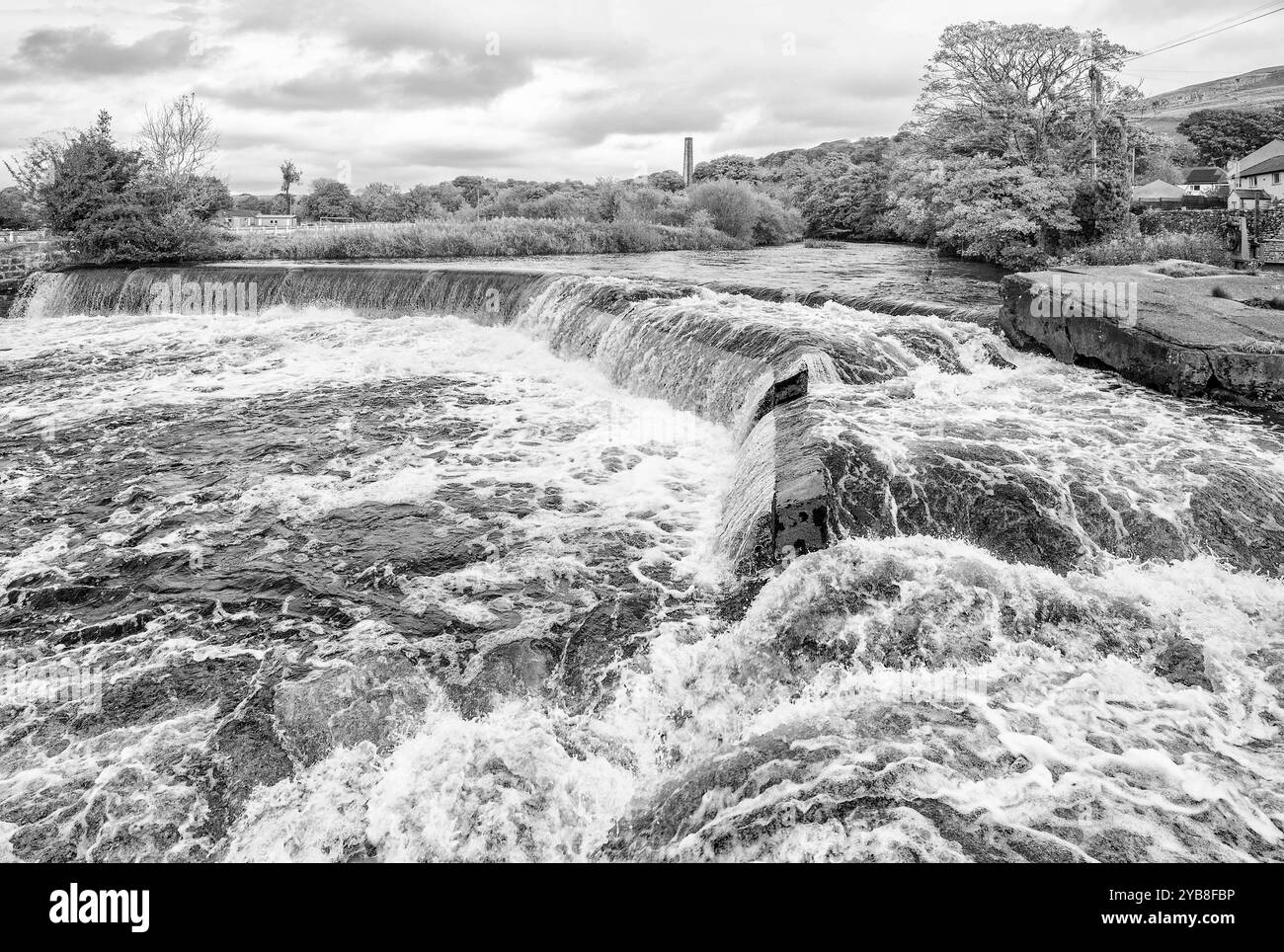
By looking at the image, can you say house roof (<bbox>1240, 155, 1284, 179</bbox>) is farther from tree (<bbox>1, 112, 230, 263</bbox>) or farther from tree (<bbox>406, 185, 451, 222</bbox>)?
tree (<bbox>1, 112, 230, 263</bbox>)

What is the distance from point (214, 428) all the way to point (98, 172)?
1978 cm

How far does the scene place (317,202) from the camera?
49281 millimetres

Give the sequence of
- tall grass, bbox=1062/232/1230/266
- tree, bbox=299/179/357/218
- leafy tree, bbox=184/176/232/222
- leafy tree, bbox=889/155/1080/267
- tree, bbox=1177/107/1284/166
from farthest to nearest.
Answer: tree, bbox=1177/107/1284/166, tree, bbox=299/179/357/218, leafy tree, bbox=184/176/232/222, leafy tree, bbox=889/155/1080/267, tall grass, bbox=1062/232/1230/266

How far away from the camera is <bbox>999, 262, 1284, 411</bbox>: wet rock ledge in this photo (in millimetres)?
7297

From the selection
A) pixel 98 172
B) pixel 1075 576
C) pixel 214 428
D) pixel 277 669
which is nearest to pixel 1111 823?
pixel 1075 576

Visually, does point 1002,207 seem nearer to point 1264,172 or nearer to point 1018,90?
point 1018,90

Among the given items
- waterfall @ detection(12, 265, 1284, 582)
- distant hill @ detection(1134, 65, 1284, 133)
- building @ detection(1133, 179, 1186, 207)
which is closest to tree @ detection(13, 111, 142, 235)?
waterfall @ detection(12, 265, 1284, 582)

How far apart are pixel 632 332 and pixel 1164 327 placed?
6519mm

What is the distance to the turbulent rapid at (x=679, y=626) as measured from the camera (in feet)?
10.1

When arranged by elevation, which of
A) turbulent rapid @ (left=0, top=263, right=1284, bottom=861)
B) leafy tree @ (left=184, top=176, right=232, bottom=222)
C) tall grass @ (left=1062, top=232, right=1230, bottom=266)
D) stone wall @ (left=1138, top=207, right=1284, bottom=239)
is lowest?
turbulent rapid @ (left=0, top=263, right=1284, bottom=861)

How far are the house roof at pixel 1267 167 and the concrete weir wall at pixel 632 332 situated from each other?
4173cm

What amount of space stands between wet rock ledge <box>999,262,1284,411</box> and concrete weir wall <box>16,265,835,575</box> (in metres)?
3.28

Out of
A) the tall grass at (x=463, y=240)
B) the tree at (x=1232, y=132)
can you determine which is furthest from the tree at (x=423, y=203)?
the tree at (x=1232, y=132)

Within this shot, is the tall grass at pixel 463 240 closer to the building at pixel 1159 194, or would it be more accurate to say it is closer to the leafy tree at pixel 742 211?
Answer: the leafy tree at pixel 742 211
